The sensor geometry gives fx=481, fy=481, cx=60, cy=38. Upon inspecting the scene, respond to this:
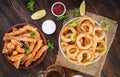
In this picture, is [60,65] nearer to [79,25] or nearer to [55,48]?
[55,48]

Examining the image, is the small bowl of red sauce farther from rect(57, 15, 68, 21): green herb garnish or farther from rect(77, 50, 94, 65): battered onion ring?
rect(77, 50, 94, 65): battered onion ring

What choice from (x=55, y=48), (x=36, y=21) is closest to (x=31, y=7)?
(x=36, y=21)

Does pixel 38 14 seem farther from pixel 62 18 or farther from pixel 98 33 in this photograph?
pixel 98 33

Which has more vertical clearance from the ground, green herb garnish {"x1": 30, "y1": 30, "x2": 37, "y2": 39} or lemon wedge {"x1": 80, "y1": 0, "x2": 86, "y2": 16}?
lemon wedge {"x1": 80, "y1": 0, "x2": 86, "y2": 16}

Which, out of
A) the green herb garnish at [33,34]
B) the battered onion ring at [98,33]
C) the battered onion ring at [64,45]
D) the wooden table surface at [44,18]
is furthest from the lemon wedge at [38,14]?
the battered onion ring at [98,33]

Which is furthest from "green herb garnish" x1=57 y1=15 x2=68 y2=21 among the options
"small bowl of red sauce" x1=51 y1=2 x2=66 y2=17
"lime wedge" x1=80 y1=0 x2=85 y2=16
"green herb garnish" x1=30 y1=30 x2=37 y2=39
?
"green herb garnish" x1=30 y1=30 x2=37 y2=39

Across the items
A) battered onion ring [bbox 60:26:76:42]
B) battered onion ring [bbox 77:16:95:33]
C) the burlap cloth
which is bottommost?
the burlap cloth

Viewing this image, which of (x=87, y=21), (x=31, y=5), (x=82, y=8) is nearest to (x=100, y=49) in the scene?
(x=87, y=21)
